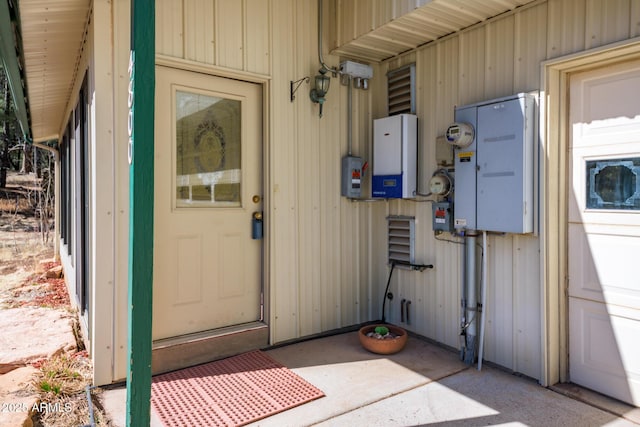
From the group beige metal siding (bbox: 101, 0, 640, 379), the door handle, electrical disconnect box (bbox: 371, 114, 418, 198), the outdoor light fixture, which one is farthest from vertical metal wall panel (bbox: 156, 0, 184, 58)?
electrical disconnect box (bbox: 371, 114, 418, 198)

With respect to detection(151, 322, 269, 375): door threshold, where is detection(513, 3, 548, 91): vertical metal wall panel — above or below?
above

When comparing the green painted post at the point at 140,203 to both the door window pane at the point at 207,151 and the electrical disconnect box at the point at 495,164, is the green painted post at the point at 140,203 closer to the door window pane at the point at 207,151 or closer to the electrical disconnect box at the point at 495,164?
the door window pane at the point at 207,151

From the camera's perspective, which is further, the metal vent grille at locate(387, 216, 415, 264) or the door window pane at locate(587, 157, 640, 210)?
the metal vent grille at locate(387, 216, 415, 264)

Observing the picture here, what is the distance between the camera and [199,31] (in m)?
3.31

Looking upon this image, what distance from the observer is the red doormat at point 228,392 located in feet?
8.38

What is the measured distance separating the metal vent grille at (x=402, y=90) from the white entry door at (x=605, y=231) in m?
1.40

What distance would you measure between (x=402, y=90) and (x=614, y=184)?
6.77ft

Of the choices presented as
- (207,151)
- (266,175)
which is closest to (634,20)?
(266,175)

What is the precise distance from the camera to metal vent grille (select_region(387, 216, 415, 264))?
13.2 ft

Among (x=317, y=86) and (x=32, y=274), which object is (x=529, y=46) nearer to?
(x=317, y=86)

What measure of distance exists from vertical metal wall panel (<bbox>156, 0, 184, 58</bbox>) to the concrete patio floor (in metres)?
2.50

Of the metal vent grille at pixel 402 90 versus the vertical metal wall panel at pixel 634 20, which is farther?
the metal vent grille at pixel 402 90

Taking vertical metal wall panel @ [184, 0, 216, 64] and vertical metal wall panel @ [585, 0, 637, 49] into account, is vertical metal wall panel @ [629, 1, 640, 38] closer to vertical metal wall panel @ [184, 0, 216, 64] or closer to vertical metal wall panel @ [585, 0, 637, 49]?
A: vertical metal wall panel @ [585, 0, 637, 49]

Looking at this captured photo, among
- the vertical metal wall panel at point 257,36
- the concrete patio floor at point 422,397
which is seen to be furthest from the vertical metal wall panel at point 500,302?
the vertical metal wall panel at point 257,36
